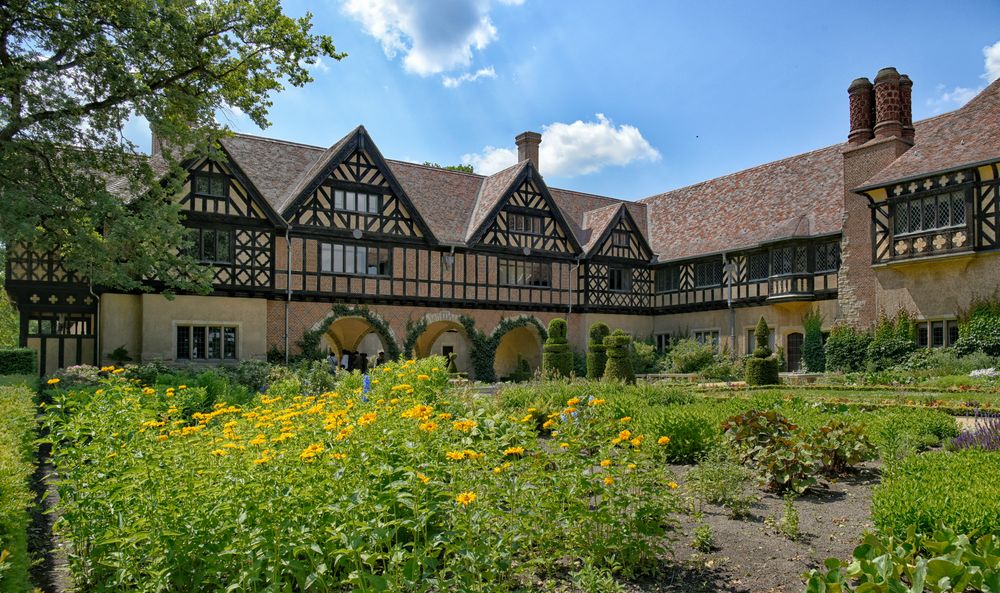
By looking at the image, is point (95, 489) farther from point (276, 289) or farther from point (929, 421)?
A: point (276, 289)

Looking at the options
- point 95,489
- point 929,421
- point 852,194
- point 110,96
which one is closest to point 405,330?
point 110,96

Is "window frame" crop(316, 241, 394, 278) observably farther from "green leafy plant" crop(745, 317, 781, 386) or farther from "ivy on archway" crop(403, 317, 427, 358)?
"green leafy plant" crop(745, 317, 781, 386)

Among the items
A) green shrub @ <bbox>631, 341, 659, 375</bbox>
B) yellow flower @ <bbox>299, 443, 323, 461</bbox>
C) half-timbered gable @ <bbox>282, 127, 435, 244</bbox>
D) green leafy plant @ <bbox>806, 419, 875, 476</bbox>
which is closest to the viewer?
yellow flower @ <bbox>299, 443, 323, 461</bbox>

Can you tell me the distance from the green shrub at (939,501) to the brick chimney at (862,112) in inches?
942

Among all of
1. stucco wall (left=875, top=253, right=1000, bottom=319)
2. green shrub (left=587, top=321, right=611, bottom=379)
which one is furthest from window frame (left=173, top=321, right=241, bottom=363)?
stucco wall (left=875, top=253, right=1000, bottom=319)

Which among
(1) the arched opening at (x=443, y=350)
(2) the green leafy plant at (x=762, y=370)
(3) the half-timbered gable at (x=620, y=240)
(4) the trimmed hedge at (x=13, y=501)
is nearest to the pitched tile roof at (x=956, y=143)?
(2) the green leafy plant at (x=762, y=370)

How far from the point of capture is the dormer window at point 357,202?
1053 inches

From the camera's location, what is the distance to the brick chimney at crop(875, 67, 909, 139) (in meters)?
25.9

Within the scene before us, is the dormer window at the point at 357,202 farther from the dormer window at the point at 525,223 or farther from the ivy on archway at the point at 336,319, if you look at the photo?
the dormer window at the point at 525,223

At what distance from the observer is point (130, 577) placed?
454 cm

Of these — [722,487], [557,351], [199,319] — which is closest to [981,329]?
[557,351]

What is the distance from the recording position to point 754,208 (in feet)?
104

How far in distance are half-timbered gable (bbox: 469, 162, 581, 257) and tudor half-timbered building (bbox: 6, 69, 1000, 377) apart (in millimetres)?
89

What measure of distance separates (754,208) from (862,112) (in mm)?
6026
